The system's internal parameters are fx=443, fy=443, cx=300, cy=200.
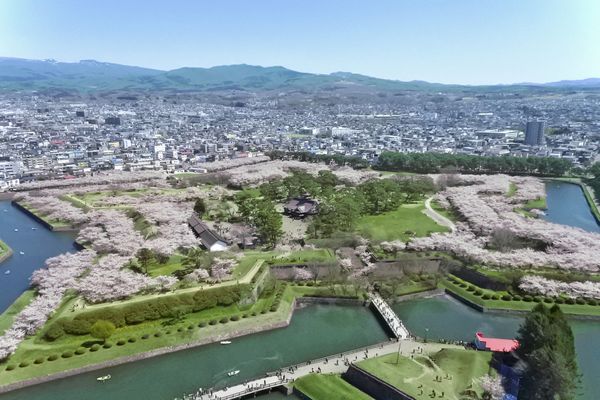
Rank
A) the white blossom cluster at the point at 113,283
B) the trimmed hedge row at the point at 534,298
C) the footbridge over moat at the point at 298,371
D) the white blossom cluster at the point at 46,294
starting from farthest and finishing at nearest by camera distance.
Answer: the trimmed hedge row at the point at 534,298, the white blossom cluster at the point at 113,283, the white blossom cluster at the point at 46,294, the footbridge over moat at the point at 298,371

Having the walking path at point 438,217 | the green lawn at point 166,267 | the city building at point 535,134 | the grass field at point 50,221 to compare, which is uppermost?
the city building at point 535,134

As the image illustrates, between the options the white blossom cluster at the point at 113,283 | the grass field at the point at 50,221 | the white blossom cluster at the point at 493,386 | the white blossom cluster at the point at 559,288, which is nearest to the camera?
the white blossom cluster at the point at 493,386

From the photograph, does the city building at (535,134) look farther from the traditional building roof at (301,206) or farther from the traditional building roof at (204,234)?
the traditional building roof at (204,234)

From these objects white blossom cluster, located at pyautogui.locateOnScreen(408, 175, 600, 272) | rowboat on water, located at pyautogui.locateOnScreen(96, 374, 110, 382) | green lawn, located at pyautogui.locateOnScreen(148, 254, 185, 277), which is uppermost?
white blossom cluster, located at pyautogui.locateOnScreen(408, 175, 600, 272)

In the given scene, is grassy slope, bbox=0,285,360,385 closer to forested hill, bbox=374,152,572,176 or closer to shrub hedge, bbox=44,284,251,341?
shrub hedge, bbox=44,284,251,341

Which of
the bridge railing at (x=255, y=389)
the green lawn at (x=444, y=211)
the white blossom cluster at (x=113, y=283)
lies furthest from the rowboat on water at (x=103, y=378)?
the green lawn at (x=444, y=211)

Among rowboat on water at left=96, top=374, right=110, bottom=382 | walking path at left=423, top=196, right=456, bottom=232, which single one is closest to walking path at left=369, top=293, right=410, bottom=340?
walking path at left=423, top=196, right=456, bottom=232

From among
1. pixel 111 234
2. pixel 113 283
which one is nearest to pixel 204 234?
pixel 111 234
